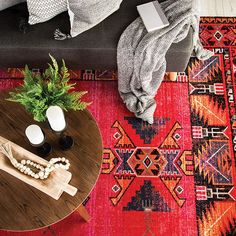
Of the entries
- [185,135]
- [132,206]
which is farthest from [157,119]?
[132,206]

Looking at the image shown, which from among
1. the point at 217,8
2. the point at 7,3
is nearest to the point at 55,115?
the point at 7,3

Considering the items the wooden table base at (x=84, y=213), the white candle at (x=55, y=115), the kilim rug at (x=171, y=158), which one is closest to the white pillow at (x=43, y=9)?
the kilim rug at (x=171, y=158)

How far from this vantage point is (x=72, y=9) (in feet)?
5.32

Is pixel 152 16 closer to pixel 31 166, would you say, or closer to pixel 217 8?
pixel 217 8

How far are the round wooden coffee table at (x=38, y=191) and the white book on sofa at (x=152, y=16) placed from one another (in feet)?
1.81

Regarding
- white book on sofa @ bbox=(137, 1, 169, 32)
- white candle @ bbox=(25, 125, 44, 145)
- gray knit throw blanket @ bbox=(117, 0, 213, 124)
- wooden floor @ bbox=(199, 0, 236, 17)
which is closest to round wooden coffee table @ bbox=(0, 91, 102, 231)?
white candle @ bbox=(25, 125, 44, 145)

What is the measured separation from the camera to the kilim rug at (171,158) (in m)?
1.71

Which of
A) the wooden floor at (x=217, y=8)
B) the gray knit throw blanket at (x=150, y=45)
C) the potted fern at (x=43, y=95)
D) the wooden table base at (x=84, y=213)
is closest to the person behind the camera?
the potted fern at (x=43, y=95)

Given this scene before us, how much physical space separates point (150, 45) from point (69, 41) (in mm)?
406

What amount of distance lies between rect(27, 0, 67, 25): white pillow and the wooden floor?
997mm

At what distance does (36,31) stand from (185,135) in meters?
0.97

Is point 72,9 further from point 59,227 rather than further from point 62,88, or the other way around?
point 59,227

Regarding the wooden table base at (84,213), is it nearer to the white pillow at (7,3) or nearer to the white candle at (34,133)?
the white candle at (34,133)

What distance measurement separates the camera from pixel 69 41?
1.69 metres
